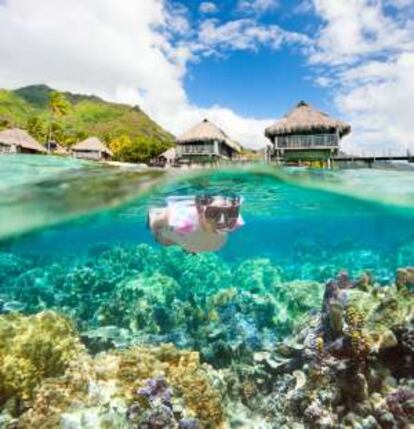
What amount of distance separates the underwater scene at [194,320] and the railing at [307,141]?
46.1 feet

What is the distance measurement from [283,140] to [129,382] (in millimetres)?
30558

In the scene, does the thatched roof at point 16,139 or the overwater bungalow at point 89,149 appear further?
the overwater bungalow at point 89,149

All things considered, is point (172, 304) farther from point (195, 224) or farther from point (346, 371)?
point (195, 224)

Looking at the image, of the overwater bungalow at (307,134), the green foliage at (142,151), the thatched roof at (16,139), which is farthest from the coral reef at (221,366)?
the green foliage at (142,151)

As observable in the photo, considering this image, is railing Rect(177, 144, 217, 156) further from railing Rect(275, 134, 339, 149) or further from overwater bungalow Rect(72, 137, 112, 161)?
overwater bungalow Rect(72, 137, 112, 161)

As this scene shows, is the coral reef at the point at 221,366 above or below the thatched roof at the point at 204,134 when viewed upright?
below

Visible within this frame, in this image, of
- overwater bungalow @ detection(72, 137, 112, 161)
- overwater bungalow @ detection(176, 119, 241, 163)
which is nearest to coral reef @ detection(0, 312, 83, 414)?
overwater bungalow @ detection(176, 119, 241, 163)

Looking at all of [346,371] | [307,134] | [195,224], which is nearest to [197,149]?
[307,134]

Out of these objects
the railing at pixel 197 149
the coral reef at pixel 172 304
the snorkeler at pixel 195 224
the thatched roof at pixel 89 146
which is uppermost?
the thatched roof at pixel 89 146

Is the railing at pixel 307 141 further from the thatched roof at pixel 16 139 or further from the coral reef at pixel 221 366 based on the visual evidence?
the thatched roof at pixel 16 139

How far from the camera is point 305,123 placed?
36.7 metres

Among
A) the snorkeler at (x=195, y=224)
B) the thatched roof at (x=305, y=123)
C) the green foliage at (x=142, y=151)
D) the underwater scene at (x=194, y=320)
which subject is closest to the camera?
the snorkeler at (x=195, y=224)

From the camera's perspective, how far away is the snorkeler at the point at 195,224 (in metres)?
7.56

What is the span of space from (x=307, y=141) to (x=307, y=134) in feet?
1.84
